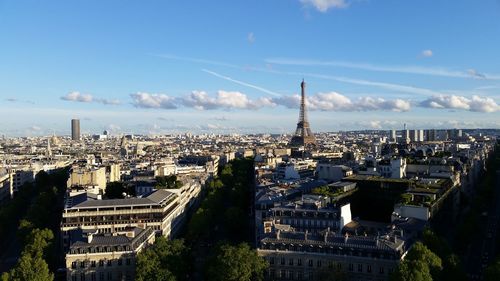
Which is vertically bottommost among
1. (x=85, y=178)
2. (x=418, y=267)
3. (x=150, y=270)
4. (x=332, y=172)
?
(x=150, y=270)

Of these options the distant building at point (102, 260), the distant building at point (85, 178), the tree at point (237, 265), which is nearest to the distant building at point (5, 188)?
the distant building at point (85, 178)

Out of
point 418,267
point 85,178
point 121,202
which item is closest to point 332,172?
point 121,202

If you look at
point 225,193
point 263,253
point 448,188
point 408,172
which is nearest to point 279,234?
point 263,253

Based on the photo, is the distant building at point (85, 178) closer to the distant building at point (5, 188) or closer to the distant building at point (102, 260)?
the distant building at point (5, 188)

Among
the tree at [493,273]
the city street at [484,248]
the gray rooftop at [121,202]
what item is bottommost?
the city street at [484,248]

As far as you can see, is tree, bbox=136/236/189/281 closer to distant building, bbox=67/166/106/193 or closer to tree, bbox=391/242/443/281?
tree, bbox=391/242/443/281

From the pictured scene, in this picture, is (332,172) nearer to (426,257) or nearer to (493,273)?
(426,257)

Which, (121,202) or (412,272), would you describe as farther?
(121,202)

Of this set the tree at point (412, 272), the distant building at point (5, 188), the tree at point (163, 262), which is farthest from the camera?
the distant building at point (5, 188)

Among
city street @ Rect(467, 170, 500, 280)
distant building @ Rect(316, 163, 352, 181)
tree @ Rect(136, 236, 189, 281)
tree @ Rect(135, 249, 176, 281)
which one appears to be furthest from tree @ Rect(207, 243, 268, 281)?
distant building @ Rect(316, 163, 352, 181)
